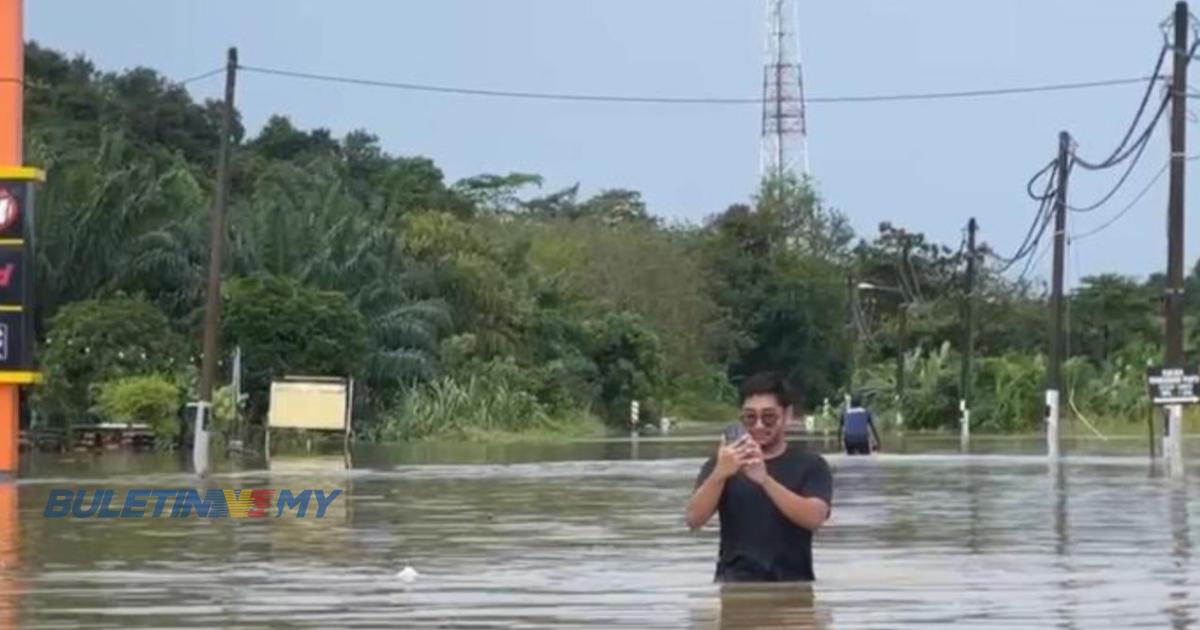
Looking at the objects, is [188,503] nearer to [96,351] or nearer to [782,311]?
[96,351]

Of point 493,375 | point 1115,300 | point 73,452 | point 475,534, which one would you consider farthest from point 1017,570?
point 1115,300

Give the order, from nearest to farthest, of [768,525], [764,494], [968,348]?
[764,494] → [768,525] → [968,348]

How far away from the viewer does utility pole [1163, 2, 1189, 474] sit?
40469 millimetres

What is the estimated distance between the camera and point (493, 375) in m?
69.9

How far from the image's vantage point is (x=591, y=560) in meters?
18.0

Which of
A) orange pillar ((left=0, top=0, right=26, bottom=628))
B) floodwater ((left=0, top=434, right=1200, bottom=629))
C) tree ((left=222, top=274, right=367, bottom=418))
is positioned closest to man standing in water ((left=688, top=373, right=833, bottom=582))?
floodwater ((left=0, top=434, right=1200, bottom=629))

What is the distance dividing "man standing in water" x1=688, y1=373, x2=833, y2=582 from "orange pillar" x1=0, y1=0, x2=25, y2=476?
24.6 meters

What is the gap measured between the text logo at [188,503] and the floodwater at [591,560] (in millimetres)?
495

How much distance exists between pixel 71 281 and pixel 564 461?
17958 mm

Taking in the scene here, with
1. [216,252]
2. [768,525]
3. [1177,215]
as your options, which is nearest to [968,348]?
[1177,215]

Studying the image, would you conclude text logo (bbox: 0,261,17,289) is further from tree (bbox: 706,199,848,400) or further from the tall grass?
tree (bbox: 706,199,848,400)

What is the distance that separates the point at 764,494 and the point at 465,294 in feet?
205

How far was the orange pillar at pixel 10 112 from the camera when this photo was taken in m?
34.5

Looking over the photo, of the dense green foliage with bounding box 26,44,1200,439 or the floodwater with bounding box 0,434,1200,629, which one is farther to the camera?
the dense green foliage with bounding box 26,44,1200,439
